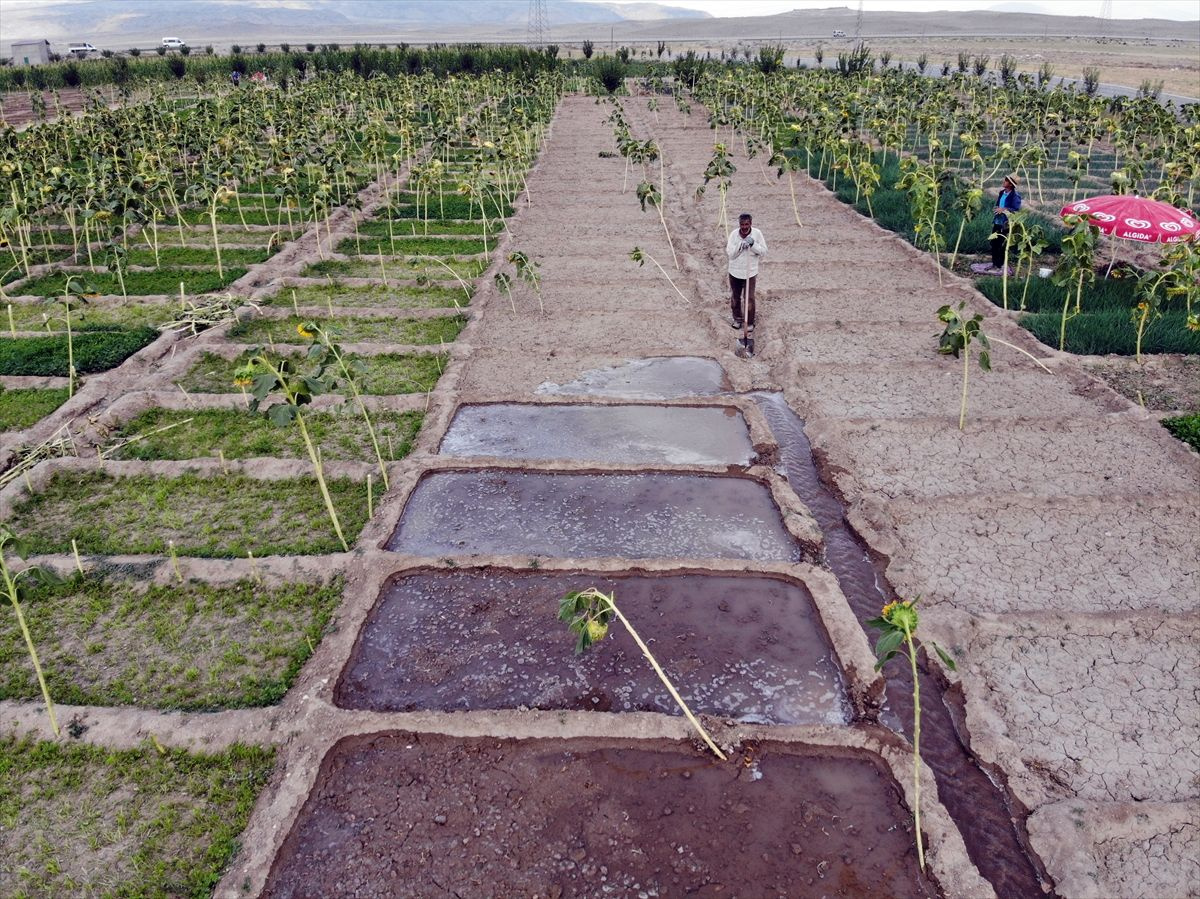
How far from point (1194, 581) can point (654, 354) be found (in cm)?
628

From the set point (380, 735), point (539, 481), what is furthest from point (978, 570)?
point (380, 735)

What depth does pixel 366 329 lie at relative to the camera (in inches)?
456

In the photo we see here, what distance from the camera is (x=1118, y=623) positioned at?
19.3 ft

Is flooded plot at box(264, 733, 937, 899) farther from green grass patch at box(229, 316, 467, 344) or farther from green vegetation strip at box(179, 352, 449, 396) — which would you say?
green grass patch at box(229, 316, 467, 344)

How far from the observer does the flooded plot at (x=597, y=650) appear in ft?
18.0

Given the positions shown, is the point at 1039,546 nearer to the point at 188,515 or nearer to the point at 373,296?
the point at 188,515

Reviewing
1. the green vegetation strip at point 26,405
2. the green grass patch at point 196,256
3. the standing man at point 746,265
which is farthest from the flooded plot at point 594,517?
the green grass patch at point 196,256

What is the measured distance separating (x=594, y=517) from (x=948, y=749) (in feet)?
11.4

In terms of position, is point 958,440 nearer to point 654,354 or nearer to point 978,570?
point 978,570

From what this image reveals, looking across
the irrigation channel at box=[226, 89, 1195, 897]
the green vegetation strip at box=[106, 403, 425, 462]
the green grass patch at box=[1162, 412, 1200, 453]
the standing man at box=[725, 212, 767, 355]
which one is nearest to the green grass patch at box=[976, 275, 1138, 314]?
the irrigation channel at box=[226, 89, 1195, 897]

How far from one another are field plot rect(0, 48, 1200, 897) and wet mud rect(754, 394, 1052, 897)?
26 mm

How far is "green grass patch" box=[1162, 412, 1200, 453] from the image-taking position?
8.30 meters

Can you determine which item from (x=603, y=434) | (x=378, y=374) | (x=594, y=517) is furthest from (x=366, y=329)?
(x=594, y=517)

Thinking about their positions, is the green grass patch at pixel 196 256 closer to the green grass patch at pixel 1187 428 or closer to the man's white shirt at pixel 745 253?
the man's white shirt at pixel 745 253
